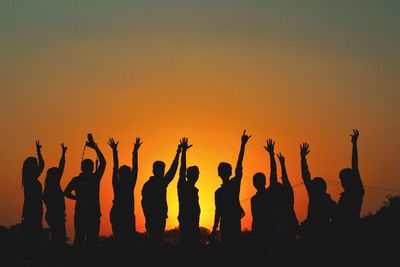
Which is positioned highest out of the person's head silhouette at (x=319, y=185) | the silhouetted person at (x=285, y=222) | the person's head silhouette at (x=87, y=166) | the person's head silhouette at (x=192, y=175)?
the person's head silhouette at (x=87, y=166)

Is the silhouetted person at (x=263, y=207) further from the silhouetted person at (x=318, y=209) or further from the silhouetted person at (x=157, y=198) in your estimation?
the silhouetted person at (x=157, y=198)

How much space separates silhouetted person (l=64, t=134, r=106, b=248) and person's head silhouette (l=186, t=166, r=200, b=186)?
6.99 ft

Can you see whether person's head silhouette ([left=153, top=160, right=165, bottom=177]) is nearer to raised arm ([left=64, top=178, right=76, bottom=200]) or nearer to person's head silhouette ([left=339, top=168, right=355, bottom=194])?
raised arm ([left=64, top=178, right=76, bottom=200])

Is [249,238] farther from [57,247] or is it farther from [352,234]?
[57,247]

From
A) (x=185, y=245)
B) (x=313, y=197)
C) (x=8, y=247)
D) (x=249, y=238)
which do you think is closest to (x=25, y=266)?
(x=8, y=247)

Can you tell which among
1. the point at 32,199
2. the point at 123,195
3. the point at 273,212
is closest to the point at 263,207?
the point at 273,212

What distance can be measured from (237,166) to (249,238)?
1.78m

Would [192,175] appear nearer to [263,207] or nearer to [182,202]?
[182,202]

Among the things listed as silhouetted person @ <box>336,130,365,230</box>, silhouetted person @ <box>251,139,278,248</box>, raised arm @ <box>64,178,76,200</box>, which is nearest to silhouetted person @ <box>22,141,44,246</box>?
raised arm @ <box>64,178,76,200</box>

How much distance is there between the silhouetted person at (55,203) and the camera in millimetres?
18312

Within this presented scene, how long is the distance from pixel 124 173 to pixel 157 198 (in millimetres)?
1028

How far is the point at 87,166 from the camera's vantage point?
17375 millimetres

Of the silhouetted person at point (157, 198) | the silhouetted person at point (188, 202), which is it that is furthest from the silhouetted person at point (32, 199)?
the silhouetted person at point (188, 202)

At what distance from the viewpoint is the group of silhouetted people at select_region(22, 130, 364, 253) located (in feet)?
52.4
